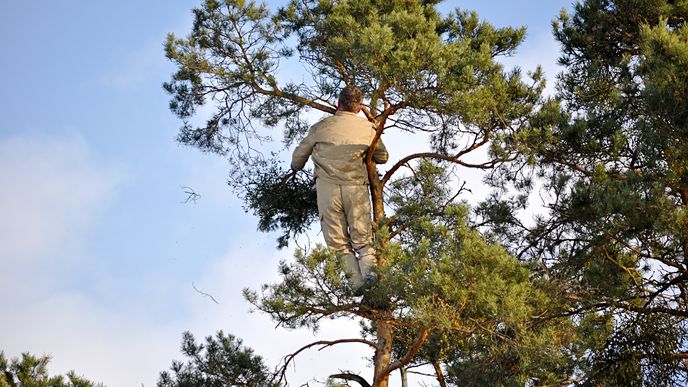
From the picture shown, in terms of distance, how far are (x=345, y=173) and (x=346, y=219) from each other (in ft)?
1.29

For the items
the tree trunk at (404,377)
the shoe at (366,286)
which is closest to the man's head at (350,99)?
the shoe at (366,286)

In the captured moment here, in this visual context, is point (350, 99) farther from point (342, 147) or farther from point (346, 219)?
point (346, 219)

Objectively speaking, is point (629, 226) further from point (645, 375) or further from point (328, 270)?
point (328, 270)

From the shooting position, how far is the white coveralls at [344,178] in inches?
397

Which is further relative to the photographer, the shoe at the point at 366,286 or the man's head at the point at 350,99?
the man's head at the point at 350,99

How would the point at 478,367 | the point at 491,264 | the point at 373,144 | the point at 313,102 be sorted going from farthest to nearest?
the point at 313,102 → the point at 373,144 → the point at 478,367 → the point at 491,264

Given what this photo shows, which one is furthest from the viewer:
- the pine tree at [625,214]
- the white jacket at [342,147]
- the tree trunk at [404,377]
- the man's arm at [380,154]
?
the tree trunk at [404,377]

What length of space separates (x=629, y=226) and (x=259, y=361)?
371 centimetres

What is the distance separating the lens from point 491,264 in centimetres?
888

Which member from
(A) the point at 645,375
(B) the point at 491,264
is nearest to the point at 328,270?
(B) the point at 491,264

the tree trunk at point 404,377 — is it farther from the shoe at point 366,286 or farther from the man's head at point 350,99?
the man's head at point 350,99

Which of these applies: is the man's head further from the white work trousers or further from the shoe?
the shoe

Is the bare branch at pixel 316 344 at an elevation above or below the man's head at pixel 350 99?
below

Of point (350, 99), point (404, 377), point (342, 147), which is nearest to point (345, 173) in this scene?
point (342, 147)
